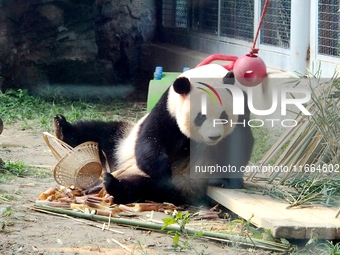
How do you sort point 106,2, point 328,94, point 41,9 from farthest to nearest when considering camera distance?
point 106,2
point 41,9
point 328,94

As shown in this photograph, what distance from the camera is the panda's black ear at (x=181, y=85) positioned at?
13.8ft

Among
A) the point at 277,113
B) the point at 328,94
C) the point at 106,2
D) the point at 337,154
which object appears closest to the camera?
the point at 337,154

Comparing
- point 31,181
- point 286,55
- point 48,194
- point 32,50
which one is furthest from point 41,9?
point 48,194

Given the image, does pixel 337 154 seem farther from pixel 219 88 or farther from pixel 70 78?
pixel 70 78

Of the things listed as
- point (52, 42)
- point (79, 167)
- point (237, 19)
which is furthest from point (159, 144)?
point (52, 42)

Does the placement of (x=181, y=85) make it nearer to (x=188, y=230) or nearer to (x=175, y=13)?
(x=188, y=230)

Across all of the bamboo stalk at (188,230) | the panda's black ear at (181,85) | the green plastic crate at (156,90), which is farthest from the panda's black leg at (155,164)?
the green plastic crate at (156,90)

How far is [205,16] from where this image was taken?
348 inches

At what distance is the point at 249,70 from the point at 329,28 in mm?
1086

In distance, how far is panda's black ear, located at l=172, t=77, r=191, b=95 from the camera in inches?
166

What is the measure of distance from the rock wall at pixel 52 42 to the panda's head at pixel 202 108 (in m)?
4.86

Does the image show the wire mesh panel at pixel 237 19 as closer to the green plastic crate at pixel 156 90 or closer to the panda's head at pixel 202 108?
the green plastic crate at pixel 156 90

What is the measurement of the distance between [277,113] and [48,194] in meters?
2.44

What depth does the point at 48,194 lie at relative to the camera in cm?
427
